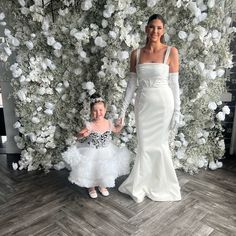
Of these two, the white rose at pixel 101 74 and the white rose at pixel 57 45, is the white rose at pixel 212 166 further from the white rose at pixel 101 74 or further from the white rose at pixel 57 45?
the white rose at pixel 57 45

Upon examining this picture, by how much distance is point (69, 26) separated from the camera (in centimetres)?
245

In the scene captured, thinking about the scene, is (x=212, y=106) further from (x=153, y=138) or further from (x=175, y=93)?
(x=153, y=138)

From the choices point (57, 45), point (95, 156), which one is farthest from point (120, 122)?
point (57, 45)

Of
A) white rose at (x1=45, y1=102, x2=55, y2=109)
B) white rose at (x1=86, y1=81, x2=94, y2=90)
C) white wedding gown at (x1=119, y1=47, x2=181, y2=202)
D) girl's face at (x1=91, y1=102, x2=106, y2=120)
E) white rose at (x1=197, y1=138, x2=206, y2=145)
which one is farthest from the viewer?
white rose at (x1=197, y1=138, x2=206, y2=145)

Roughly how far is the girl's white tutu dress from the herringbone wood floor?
201mm

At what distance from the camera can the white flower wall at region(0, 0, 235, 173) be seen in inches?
93.7

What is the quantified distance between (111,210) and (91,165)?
39 cm

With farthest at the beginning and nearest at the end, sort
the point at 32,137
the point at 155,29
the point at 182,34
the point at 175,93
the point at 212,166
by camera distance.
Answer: the point at 212,166 → the point at 32,137 → the point at 182,34 → the point at 175,93 → the point at 155,29

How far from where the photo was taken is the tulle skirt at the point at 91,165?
2.26m

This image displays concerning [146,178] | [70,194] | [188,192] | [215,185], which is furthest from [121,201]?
[215,185]

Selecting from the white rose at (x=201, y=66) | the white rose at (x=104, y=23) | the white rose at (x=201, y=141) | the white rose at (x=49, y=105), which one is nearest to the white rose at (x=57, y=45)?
the white rose at (x=104, y=23)

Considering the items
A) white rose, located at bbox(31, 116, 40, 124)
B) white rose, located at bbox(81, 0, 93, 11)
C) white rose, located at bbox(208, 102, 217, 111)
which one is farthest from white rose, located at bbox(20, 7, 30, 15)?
white rose, located at bbox(208, 102, 217, 111)

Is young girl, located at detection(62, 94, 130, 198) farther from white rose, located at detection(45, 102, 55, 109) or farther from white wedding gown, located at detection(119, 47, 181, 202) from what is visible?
white rose, located at detection(45, 102, 55, 109)

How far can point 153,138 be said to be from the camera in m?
2.20
